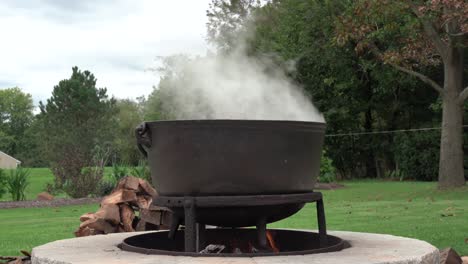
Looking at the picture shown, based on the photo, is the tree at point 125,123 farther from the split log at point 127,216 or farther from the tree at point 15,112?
the split log at point 127,216

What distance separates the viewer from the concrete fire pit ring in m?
3.48

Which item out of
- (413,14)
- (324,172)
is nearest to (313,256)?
(413,14)

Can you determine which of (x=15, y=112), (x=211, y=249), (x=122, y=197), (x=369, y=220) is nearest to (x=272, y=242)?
(x=211, y=249)

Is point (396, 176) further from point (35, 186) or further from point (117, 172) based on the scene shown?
point (35, 186)

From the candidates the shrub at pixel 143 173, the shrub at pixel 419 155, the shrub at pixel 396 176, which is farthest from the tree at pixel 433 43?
the shrub at pixel 396 176

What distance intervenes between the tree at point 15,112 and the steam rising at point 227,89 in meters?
70.6

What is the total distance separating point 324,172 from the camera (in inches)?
888

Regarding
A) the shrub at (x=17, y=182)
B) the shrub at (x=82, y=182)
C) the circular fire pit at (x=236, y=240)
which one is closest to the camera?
the circular fire pit at (x=236, y=240)

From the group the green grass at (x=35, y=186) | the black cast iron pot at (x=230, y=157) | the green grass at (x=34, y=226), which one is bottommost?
the green grass at (x=35, y=186)

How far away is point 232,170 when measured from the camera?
380cm

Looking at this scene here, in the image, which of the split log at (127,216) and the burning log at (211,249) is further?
the split log at (127,216)

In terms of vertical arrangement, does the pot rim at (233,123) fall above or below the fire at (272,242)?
above

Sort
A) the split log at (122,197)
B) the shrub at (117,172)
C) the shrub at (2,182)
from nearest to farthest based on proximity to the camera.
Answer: the split log at (122,197) → the shrub at (2,182) → the shrub at (117,172)

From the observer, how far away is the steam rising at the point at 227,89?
4.78m
